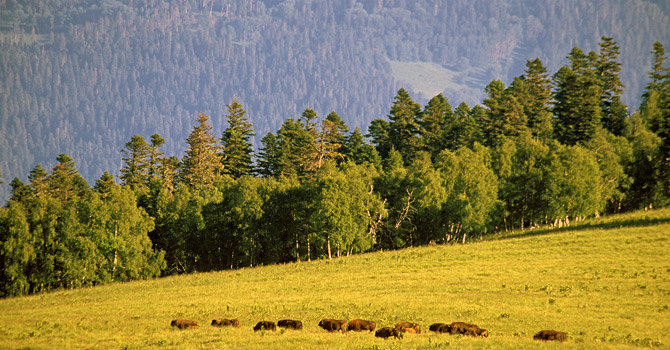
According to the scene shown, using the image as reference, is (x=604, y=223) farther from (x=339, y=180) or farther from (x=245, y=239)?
(x=245, y=239)

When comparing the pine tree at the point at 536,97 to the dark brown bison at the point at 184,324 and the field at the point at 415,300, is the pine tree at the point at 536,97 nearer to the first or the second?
the field at the point at 415,300

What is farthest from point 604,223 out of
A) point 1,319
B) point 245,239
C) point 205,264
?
point 1,319

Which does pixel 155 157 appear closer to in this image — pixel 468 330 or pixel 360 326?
pixel 360 326

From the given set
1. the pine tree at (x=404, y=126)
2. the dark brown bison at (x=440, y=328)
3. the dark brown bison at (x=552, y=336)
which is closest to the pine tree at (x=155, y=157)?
the pine tree at (x=404, y=126)

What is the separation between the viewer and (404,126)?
121m

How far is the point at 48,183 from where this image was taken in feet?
289

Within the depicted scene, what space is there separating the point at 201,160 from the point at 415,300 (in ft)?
234

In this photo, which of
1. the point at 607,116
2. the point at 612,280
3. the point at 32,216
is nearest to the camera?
the point at 612,280

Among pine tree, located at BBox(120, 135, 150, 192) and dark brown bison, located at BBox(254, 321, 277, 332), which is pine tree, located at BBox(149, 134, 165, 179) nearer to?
pine tree, located at BBox(120, 135, 150, 192)

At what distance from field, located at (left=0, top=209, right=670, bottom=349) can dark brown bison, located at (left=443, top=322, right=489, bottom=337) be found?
62 cm

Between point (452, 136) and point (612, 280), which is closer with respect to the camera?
point (612, 280)

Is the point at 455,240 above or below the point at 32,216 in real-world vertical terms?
below

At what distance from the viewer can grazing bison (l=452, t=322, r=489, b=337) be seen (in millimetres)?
27844

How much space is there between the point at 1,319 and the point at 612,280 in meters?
44.3
